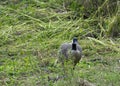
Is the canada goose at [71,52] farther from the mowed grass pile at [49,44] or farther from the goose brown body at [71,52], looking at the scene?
the mowed grass pile at [49,44]

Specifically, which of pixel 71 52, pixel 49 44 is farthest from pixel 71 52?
pixel 49 44

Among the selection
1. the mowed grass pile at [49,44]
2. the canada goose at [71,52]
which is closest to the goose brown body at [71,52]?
the canada goose at [71,52]

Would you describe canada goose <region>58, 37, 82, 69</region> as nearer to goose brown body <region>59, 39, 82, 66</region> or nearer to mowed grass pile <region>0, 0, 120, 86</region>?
goose brown body <region>59, 39, 82, 66</region>

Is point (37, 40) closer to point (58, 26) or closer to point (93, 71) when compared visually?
point (58, 26)

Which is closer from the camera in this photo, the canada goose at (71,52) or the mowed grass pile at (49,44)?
the canada goose at (71,52)

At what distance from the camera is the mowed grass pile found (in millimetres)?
6258

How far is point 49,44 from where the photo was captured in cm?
769

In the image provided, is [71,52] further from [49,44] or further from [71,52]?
[49,44]

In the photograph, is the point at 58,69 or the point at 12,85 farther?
the point at 58,69

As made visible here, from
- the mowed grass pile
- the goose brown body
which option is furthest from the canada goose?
the mowed grass pile

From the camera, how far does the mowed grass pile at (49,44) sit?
626cm

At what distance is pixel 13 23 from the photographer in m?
8.70

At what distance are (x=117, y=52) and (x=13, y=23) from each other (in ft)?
7.24

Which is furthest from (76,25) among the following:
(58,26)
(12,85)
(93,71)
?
(12,85)
